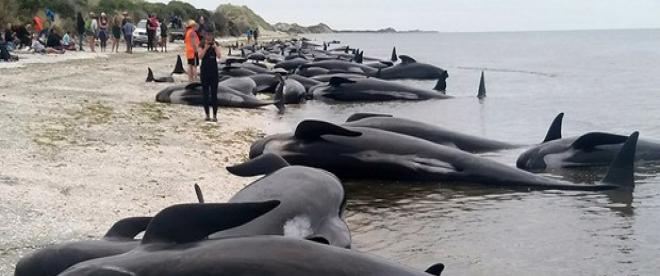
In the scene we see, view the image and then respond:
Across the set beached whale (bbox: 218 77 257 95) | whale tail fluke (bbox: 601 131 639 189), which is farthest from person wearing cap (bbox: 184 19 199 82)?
whale tail fluke (bbox: 601 131 639 189)

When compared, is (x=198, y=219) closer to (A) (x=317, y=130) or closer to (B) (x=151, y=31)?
(A) (x=317, y=130)

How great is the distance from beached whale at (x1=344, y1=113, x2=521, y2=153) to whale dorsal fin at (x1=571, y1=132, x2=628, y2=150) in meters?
1.50

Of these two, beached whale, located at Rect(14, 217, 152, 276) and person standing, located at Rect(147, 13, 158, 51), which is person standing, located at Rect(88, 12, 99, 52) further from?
beached whale, located at Rect(14, 217, 152, 276)

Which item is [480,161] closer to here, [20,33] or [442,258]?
[442,258]

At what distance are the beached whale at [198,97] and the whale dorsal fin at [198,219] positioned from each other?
41.9 feet

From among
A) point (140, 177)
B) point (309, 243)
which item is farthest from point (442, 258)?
point (140, 177)

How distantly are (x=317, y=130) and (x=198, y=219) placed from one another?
490cm

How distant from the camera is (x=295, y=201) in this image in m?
5.98

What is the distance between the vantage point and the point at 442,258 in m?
6.08

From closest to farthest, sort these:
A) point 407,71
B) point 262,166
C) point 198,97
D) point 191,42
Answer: point 262,166, point 198,97, point 191,42, point 407,71

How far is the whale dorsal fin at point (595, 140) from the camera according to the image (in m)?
10.2

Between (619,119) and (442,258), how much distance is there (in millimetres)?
13480

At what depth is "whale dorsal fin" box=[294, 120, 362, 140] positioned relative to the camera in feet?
28.4

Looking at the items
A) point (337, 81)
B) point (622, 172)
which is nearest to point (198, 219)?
point (622, 172)
